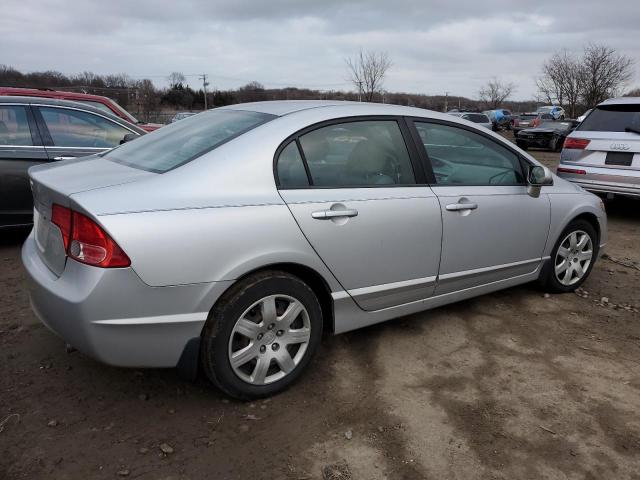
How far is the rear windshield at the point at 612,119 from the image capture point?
21.5 feet

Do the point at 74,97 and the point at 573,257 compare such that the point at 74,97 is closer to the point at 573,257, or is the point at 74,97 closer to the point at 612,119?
the point at 573,257

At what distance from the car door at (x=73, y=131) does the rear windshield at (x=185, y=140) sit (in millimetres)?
2497

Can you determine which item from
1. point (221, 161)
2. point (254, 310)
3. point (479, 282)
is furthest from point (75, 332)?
point (479, 282)

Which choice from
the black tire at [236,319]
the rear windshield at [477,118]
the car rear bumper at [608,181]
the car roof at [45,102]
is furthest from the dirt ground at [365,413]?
the rear windshield at [477,118]

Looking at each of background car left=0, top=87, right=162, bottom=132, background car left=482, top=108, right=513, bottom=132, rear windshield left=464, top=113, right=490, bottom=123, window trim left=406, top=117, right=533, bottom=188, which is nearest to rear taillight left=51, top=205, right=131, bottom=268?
window trim left=406, top=117, right=533, bottom=188

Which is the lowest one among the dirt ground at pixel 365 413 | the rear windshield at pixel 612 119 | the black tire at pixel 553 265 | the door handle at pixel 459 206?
the dirt ground at pixel 365 413

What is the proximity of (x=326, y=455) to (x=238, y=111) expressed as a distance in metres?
2.03

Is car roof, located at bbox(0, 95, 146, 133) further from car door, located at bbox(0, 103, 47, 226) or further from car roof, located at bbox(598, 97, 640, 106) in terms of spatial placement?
car roof, located at bbox(598, 97, 640, 106)

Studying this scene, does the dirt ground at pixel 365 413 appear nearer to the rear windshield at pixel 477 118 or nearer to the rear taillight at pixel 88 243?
the rear taillight at pixel 88 243

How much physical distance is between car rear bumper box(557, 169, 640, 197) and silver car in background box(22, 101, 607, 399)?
3480 mm

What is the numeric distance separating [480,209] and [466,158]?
455mm

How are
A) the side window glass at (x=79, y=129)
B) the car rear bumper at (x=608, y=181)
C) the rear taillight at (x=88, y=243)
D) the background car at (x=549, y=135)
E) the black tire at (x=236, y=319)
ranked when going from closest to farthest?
1. the rear taillight at (x=88, y=243)
2. the black tire at (x=236, y=319)
3. the side window glass at (x=79, y=129)
4. the car rear bumper at (x=608, y=181)
5. the background car at (x=549, y=135)

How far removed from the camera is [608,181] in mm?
6633

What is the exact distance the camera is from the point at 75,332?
2303mm
